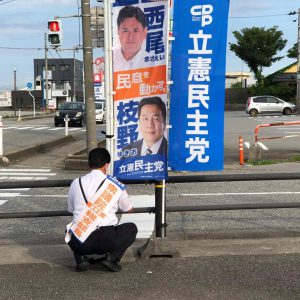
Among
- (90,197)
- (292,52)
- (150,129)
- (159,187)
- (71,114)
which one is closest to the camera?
(90,197)

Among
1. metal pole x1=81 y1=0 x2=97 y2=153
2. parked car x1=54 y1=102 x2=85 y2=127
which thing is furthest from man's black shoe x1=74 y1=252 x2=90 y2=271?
parked car x1=54 y1=102 x2=85 y2=127

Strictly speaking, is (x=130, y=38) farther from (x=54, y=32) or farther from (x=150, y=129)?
(x=54, y=32)

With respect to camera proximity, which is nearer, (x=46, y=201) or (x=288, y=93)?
(x=46, y=201)

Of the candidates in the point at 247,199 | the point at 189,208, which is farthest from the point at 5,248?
the point at 247,199

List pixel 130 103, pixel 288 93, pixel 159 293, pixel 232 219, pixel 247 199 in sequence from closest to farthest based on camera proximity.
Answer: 1. pixel 159 293
2. pixel 130 103
3. pixel 232 219
4. pixel 247 199
5. pixel 288 93

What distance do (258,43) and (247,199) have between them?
48.6 m

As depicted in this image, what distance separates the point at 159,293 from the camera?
4.39 metres

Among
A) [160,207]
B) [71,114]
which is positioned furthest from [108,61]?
[71,114]

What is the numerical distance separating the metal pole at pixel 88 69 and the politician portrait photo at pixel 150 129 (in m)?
6.22

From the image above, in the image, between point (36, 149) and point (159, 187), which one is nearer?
point (159, 187)

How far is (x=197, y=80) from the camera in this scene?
5.29m

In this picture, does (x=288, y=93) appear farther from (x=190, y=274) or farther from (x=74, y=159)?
(x=190, y=274)

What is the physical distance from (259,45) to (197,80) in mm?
52305

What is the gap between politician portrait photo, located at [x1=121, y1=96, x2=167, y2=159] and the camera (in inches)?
203
